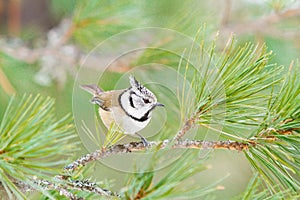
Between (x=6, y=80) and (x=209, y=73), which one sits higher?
(x=6, y=80)

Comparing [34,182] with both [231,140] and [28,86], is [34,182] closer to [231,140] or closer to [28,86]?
[231,140]

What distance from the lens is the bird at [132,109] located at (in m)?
0.37

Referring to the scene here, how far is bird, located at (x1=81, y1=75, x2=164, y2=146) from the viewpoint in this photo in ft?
1.21

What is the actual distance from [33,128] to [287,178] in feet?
0.60

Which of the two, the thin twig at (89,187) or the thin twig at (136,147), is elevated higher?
the thin twig at (136,147)

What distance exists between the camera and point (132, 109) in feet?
1.22

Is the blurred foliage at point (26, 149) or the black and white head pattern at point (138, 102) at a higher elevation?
the black and white head pattern at point (138, 102)

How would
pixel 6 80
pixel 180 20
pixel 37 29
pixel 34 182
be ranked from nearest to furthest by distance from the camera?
pixel 34 182 → pixel 180 20 → pixel 6 80 → pixel 37 29

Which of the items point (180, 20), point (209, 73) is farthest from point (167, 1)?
point (209, 73)

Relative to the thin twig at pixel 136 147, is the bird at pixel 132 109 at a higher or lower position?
higher

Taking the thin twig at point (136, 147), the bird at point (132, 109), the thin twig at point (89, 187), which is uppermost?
the bird at point (132, 109)

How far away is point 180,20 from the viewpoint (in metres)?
0.74

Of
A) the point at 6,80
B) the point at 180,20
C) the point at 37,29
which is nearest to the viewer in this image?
the point at 180,20

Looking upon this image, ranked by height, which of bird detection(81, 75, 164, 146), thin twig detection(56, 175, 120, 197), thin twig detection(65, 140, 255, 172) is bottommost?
thin twig detection(56, 175, 120, 197)
